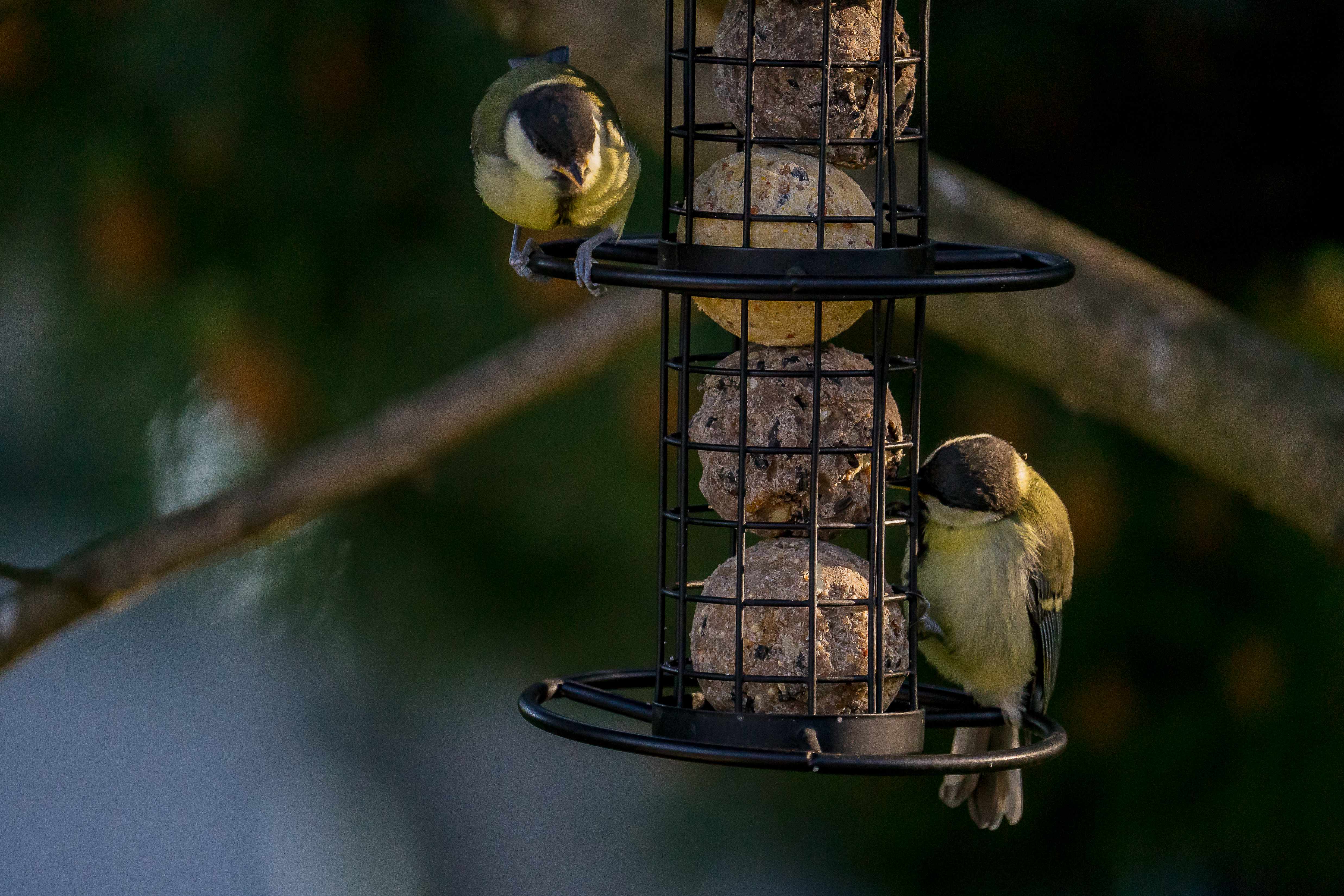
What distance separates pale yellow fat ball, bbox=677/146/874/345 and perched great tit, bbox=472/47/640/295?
19 centimetres

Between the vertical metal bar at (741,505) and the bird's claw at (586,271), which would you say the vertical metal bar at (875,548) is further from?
the bird's claw at (586,271)

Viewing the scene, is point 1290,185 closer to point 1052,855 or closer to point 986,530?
point 986,530

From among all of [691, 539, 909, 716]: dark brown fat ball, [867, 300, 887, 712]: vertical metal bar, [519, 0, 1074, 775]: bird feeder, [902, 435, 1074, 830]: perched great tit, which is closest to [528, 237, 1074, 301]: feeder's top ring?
[519, 0, 1074, 775]: bird feeder

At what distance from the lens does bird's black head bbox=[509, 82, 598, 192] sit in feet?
5.88

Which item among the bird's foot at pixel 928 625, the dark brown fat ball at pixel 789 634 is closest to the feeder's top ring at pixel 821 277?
the dark brown fat ball at pixel 789 634

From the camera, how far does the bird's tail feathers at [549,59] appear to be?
2.09 m

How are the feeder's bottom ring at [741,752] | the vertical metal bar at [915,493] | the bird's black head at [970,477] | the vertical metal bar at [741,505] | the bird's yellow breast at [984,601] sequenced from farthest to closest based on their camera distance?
the bird's yellow breast at [984,601]
the bird's black head at [970,477]
the vertical metal bar at [915,493]
the vertical metal bar at [741,505]
the feeder's bottom ring at [741,752]

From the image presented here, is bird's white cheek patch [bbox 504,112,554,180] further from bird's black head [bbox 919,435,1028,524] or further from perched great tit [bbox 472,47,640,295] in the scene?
bird's black head [bbox 919,435,1028,524]

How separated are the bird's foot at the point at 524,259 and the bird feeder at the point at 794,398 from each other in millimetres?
261

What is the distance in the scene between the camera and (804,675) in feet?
4.99

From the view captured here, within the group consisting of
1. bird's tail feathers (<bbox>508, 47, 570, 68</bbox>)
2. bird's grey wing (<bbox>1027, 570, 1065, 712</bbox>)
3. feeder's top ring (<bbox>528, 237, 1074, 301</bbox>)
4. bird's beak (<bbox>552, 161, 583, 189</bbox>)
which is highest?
bird's tail feathers (<bbox>508, 47, 570, 68</bbox>)

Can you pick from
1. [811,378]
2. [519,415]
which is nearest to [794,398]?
[811,378]

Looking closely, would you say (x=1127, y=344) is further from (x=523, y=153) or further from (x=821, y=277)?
(x=821, y=277)

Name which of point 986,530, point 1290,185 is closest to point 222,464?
point 986,530
